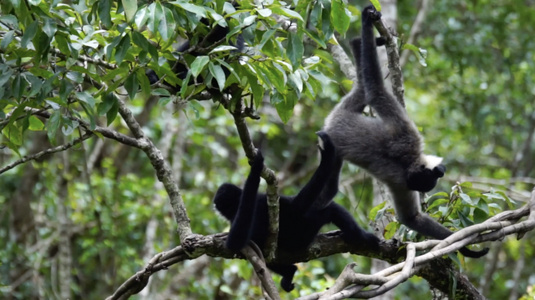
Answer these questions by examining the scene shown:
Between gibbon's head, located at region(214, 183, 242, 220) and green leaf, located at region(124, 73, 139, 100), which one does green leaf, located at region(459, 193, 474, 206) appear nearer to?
gibbon's head, located at region(214, 183, 242, 220)

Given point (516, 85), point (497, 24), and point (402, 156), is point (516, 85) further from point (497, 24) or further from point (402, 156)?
point (402, 156)

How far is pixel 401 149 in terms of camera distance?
221 inches

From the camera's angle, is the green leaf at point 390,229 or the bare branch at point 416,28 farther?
the bare branch at point 416,28

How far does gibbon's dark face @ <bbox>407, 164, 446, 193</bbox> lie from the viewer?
5344mm

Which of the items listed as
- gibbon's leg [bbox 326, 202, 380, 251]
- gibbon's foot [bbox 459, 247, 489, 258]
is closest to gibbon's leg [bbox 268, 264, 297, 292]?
gibbon's leg [bbox 326, 202, 380, 251]

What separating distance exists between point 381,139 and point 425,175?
49cm

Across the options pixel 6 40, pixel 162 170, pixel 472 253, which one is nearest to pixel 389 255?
pixel 472 253

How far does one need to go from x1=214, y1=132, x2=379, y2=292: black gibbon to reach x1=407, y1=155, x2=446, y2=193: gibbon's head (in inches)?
27.3

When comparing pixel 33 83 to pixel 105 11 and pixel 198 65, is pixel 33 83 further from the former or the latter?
pixel 198 65

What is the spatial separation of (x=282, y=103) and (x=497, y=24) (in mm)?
7186

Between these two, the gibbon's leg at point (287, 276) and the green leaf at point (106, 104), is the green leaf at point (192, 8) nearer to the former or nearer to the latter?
the green leaf at point (106, 104)

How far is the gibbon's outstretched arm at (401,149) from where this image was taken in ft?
17.1

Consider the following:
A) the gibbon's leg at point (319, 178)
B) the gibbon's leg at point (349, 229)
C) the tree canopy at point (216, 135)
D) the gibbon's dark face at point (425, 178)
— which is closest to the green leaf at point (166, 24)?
the tree canopy at point (216, 135)

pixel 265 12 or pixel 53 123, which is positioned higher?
pixel 265 12
